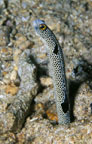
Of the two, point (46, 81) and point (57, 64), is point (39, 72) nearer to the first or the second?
point (46, 81)

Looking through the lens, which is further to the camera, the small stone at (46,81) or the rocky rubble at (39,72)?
the small stone at (46,81)

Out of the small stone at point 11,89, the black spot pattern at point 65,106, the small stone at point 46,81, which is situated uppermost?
the black spot pattern at point 65,106

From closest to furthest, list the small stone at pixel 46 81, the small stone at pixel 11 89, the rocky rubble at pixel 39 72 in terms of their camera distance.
Answer: 1. the rocky rubble at pixel 39 72
2. the small stone at pixel 11 89
3. the small stone at pixel 46 81

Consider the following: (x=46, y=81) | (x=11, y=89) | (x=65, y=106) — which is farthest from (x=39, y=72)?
(x=65, y=106)

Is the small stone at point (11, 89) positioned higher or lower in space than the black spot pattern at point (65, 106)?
lower

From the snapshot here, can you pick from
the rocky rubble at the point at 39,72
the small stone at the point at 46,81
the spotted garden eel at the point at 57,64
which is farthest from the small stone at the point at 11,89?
the spotted garden eel at the point at 57,64

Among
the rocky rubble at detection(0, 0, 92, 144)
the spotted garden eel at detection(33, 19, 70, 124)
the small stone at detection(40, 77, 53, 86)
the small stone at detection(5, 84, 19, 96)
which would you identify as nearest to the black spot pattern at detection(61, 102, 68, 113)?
the spotted garden eel at detection(33, 19, 70, 124)

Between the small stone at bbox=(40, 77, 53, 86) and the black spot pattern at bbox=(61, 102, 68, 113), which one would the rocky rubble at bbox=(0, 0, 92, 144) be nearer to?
the small stone at bbox=(40, 77, 53, 86)

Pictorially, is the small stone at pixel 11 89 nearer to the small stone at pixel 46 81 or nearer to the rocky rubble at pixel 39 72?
the rocky rubble at pixel 39 72

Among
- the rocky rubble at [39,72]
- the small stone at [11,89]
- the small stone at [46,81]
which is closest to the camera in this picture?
the rocky rubble at [39,72]
